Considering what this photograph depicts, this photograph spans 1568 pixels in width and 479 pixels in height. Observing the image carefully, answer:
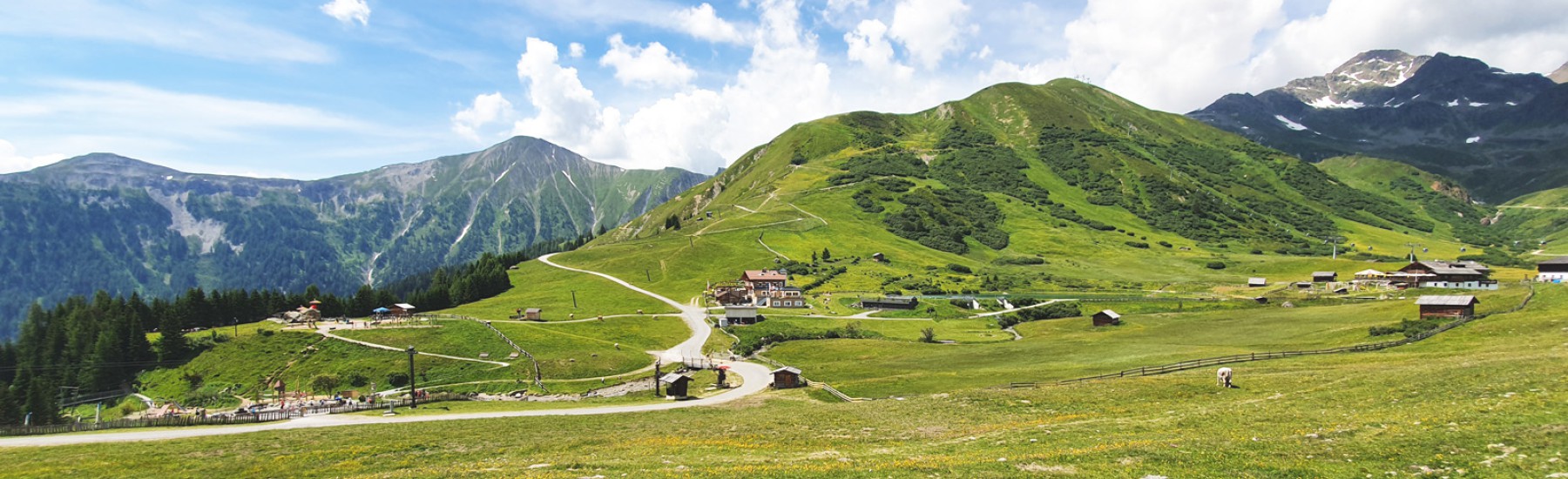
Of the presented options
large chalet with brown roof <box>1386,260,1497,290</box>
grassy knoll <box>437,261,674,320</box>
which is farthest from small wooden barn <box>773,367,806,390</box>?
large chalet with brown roof <box>1386,260,1497,290</box>

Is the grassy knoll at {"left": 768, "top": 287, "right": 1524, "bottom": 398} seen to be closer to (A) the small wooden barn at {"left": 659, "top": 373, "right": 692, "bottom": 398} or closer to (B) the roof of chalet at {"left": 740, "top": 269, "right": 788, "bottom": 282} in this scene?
(A) the small wooden barn at {"left": 659, "top": 373, "right": 692, "bottom": 398}

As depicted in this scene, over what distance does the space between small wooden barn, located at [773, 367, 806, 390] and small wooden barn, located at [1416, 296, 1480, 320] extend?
6648 centimetres

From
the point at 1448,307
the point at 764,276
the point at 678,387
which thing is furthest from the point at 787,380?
the point at 764,276

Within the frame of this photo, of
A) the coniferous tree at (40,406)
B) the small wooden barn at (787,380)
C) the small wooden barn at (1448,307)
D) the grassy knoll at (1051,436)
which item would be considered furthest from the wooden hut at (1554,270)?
the coniferous tree at (40,406)

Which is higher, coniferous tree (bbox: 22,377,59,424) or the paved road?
the paved road

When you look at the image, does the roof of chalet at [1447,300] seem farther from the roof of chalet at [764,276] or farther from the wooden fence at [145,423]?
the wooden fence at [145,423]

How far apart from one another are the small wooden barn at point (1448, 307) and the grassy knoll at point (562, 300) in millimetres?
106125

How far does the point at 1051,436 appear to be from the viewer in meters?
32.0

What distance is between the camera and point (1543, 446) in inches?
814

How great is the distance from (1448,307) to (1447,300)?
1060 mm

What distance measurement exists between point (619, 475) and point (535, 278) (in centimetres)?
15060

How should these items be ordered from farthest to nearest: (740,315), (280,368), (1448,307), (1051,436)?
(740,315) → (280,368) → (1448,307) → (1051,436)

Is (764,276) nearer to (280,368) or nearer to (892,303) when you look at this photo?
(892,303)

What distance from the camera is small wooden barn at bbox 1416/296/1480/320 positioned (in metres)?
72.2
